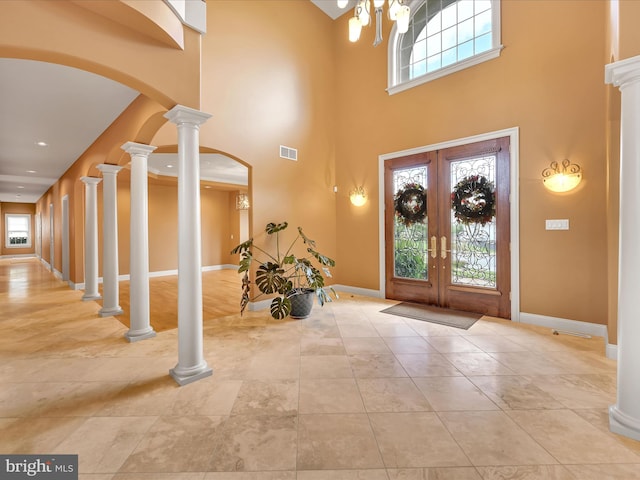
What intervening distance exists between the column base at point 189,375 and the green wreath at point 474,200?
158 inches

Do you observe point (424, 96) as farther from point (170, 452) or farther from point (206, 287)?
point (206, 287)

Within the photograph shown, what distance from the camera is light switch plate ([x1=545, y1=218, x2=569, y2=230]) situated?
3672mm

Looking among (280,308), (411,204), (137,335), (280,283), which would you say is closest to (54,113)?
(137,335)

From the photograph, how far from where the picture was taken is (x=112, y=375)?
8.87 ft

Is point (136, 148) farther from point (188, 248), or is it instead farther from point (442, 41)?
point (442, 41)

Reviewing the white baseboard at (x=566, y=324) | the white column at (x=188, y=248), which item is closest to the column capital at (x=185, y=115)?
the white column at (x=188, y=248)

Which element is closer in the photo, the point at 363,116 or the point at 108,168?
the point at 108,168

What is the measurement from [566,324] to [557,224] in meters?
1.28

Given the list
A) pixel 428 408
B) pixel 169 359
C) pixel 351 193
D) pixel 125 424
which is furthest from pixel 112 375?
pixel 351 193

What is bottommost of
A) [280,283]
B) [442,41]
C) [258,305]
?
[258,305]

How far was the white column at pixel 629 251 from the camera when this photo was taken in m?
1.81

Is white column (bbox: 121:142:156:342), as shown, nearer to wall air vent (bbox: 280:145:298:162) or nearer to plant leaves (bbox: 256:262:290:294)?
plant leaves (bbox: 256:262:290:294)

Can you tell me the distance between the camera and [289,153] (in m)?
5.28

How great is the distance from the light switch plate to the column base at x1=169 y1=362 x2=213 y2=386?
4.40 m
